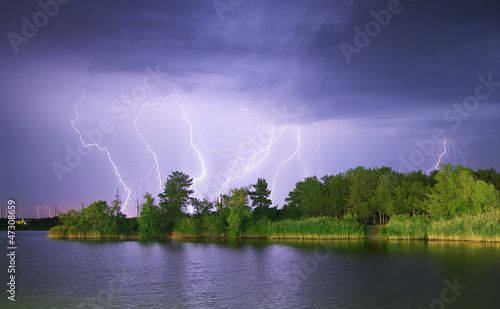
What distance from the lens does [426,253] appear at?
38.8m

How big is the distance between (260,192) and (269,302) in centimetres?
5420

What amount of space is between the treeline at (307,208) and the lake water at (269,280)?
1953 cm

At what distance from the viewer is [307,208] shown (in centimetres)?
7319

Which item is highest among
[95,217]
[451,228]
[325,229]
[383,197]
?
[383,197]

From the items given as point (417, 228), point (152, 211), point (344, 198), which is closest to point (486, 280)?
point (417, 228)

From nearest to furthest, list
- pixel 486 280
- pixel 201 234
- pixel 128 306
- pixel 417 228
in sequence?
pixel 128 306 < pixel 486 280 < pixel 417 228 < pixel 201 234

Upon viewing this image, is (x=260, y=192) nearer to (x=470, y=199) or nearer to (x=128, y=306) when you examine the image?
A: (x=470, y=199)

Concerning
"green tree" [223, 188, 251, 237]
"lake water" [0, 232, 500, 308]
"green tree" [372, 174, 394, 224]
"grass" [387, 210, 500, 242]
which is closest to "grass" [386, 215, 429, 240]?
"grass" [387, 210, 500, 242]

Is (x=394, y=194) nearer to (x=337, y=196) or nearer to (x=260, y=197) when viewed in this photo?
(x=337, y=196)

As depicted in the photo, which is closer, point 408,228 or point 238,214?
point 408,228

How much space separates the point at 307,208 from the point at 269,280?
4685cm

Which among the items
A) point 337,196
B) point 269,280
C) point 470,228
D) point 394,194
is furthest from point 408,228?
point 269,280

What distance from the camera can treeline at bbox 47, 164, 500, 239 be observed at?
5978 cm

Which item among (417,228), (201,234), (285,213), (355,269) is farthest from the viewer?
(285,213)
